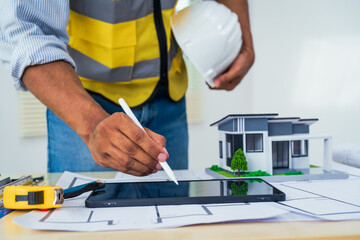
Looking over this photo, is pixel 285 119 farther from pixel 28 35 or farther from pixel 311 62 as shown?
pixel 311 62

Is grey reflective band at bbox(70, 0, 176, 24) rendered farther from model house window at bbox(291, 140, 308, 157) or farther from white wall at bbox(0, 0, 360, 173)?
white wall at bbox(0, 0, 360, 173)

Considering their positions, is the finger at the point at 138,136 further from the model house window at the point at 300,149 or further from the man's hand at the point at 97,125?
the model house window at the point at 300,149

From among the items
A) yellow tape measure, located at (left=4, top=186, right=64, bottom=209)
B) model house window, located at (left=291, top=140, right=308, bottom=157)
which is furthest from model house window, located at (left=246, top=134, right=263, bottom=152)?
yellow tape measure, located at (left=4, top=186, right=64, bottom=209)

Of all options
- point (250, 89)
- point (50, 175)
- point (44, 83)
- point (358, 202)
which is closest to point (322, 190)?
point (358, 202)

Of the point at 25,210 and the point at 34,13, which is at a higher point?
the point at 34,13

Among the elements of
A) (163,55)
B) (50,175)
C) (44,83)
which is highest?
(163,55)

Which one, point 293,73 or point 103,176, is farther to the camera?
point 293,73

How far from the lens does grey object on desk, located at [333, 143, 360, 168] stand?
3.25 feet

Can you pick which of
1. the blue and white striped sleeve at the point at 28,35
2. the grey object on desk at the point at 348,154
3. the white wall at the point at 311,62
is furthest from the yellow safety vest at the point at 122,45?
the white wall at the point at 311,62

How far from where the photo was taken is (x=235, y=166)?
826 mm

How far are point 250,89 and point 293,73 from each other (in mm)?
607

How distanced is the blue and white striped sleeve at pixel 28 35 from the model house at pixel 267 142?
0.46 metres

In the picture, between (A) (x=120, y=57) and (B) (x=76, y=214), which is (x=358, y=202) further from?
(A) (x=120, y=57)

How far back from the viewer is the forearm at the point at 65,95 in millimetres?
632
